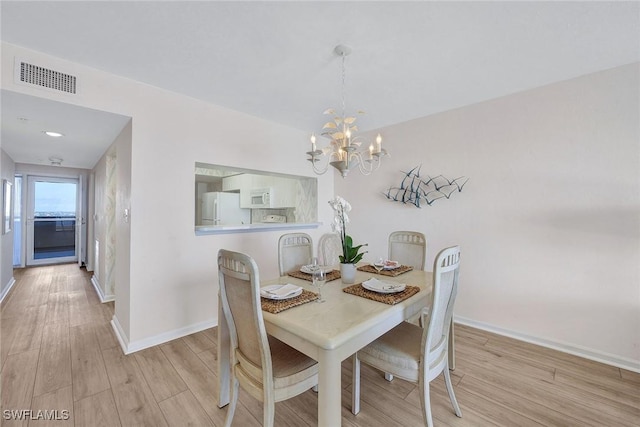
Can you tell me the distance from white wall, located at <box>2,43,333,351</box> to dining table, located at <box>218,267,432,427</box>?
1.23 m

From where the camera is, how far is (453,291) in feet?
5.13

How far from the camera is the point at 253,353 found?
129 cm

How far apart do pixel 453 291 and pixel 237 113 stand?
9.39 feet

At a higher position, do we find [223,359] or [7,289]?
[223,359]

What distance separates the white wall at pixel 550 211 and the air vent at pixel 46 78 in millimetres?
3510

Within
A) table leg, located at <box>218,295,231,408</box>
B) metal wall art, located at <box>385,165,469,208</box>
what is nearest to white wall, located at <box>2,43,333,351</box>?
table leg, located at <box>218,295,231,408</box>

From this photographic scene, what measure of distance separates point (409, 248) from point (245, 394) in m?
1.88

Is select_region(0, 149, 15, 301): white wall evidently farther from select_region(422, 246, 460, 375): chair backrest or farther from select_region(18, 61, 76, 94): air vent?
select_region(422, 246, 460, 375): chair backrest

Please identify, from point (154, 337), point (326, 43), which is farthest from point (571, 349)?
point (154, 337)

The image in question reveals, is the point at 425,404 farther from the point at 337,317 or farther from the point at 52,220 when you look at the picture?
the point at 52,220

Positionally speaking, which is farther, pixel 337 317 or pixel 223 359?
pixel 223 359

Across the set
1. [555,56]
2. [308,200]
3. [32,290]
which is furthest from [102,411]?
[555,56]

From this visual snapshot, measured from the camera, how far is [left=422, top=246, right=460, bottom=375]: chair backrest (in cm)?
135

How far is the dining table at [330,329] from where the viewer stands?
1.08 metres
